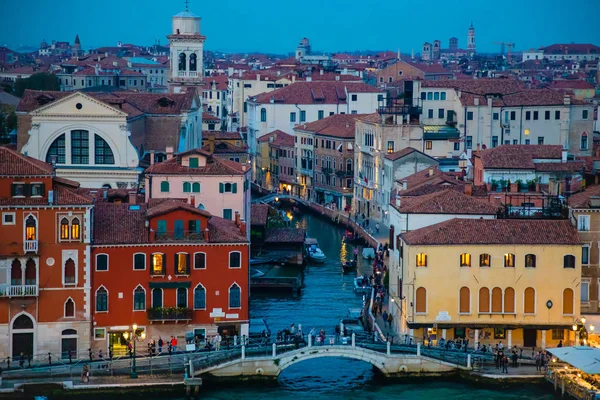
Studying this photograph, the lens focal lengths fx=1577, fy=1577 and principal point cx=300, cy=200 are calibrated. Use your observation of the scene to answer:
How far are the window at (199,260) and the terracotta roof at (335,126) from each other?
36160 mm

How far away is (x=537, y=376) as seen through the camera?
35062 mm

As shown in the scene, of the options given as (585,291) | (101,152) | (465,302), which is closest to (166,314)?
(465,302)

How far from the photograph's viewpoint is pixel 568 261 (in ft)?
123

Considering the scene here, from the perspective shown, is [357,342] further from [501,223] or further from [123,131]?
[123,131]

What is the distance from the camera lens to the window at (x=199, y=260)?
121 ft

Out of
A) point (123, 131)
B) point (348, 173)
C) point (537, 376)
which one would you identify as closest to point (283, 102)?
point (348, 173)

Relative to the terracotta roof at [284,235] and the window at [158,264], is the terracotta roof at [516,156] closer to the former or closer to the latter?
the terracotta roof at [284,235]

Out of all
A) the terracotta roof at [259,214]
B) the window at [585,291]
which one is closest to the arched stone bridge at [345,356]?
the window at [585,291]

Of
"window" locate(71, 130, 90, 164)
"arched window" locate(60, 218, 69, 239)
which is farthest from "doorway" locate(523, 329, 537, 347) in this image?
"window" locate(71, 130, 90, 164)

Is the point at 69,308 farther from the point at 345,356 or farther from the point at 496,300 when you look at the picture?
the point at 496,300

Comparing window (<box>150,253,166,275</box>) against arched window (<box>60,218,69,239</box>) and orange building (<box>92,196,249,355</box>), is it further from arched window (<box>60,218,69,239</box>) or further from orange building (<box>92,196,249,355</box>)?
arched window (<box>60,218,69,239</box>)

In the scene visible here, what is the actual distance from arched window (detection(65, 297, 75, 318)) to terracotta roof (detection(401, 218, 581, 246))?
318 inches

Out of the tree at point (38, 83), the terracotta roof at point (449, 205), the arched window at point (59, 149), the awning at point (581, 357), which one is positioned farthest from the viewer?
the tree at point (38, 83)

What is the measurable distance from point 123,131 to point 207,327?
1464 cm
